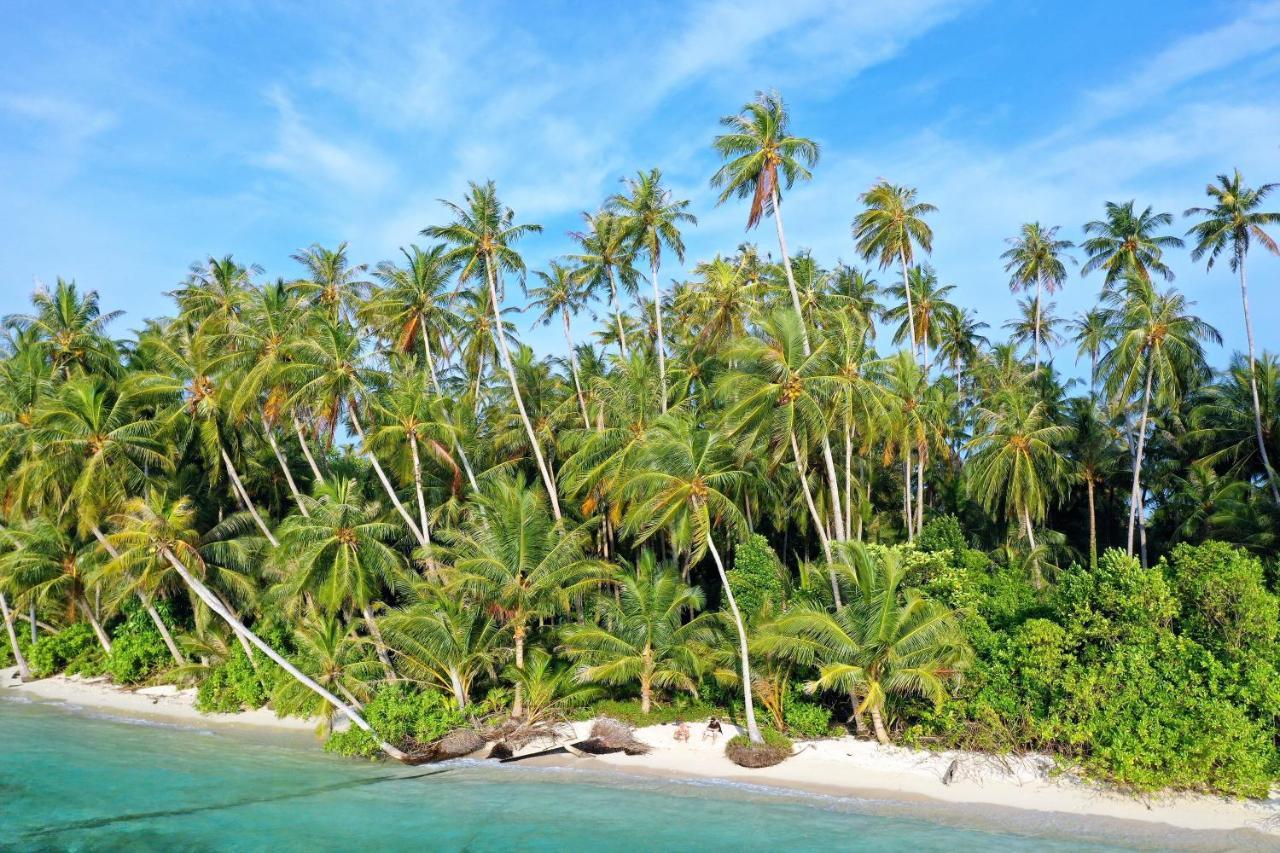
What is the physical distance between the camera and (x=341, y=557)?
74.3 feet

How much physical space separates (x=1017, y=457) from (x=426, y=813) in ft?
80.6

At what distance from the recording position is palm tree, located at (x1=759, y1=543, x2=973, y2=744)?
18.3 m

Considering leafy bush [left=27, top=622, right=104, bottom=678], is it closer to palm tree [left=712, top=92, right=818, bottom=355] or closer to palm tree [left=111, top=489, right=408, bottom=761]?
palm tree [left=111, top=489, right=408, bottom=761]

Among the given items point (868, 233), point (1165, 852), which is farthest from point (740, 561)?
point (868, 233)

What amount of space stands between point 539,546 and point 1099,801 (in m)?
15.1

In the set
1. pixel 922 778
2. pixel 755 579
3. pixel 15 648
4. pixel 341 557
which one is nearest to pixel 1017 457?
pixel 755 579

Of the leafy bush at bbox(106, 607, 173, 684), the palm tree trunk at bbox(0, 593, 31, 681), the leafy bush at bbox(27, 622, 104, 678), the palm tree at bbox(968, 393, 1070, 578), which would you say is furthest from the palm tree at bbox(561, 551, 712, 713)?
the palm tree trunk at bbox(0, 593, 31, 681)

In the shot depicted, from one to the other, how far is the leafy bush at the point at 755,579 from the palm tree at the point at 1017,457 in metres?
12.6

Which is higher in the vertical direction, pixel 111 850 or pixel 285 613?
pixel 285 613

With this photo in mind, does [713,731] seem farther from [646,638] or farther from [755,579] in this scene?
[755,579]

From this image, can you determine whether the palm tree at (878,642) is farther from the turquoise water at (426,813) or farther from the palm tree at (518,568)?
the palm tree at (518,568)

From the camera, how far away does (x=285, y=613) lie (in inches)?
1033

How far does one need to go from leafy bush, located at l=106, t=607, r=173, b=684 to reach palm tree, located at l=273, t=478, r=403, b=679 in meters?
11.9

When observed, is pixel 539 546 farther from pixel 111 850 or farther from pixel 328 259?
pixel 328 259
